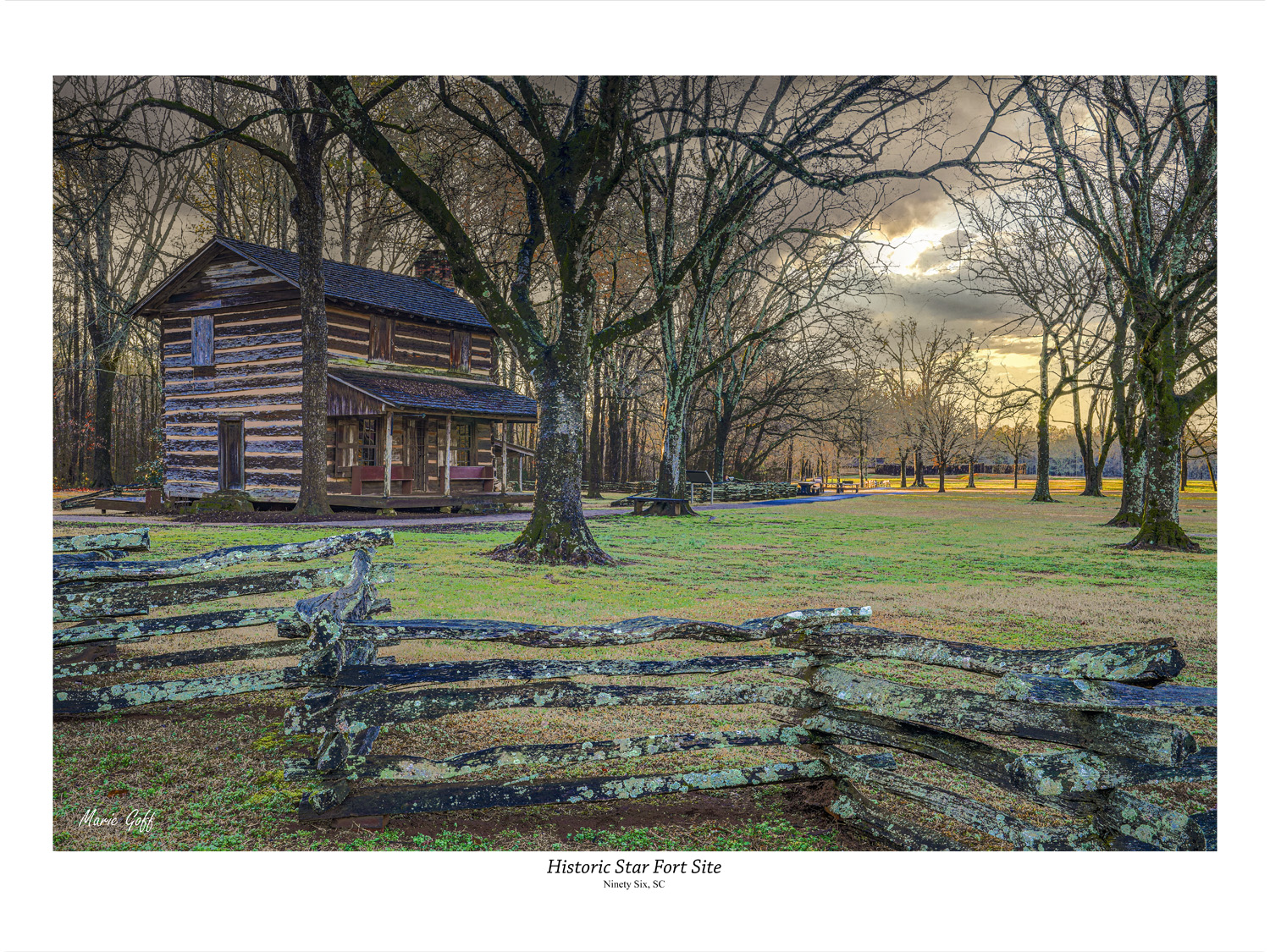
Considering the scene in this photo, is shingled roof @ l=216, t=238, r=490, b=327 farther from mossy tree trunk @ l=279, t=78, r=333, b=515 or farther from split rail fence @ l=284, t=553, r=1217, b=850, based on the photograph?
split rail fence @ l=284, t=553, r=1217, b=850

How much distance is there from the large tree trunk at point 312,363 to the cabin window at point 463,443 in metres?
6.33

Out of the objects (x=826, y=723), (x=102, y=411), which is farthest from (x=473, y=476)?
(x=826, y=723)

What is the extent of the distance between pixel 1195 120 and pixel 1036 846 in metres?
11.5

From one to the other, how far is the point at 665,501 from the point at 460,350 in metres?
7.70

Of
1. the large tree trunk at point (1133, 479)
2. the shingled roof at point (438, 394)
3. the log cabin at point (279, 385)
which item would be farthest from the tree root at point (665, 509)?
the large tree trunk at point (1133, 479)

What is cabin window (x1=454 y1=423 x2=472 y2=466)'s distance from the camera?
857 inches

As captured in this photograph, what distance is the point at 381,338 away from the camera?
Answer: 19.7m

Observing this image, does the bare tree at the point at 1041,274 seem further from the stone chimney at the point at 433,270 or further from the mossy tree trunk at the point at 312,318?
the stone chimney at the point at 433,270

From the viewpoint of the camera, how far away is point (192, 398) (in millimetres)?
18109

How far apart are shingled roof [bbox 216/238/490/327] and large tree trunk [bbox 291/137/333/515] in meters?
1.78

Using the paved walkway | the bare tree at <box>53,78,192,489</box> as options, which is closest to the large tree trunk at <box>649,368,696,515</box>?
the paved walkway

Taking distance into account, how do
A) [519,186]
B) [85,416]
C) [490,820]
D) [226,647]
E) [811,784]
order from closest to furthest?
[490,820]
[811,784]
[226,647]
[85,416]
[519,186]
